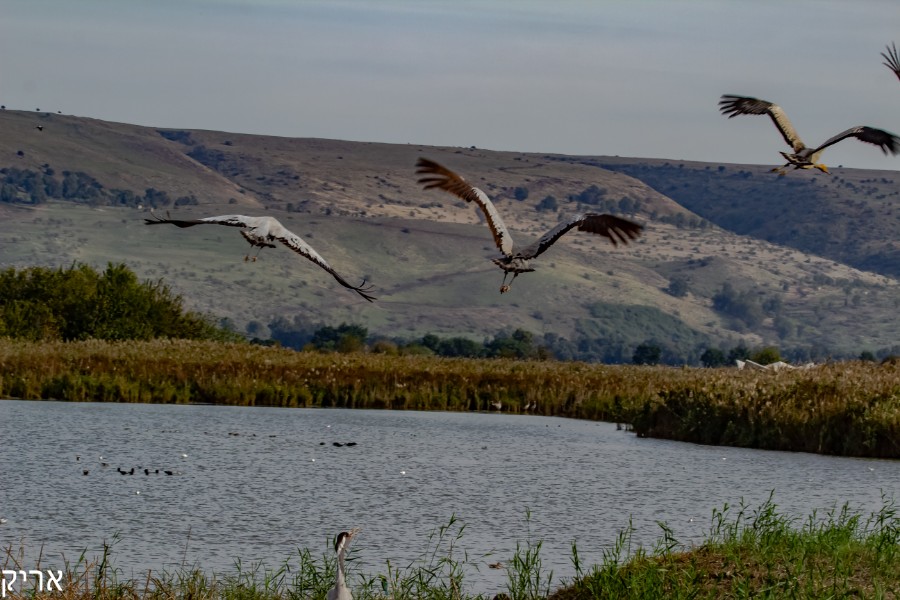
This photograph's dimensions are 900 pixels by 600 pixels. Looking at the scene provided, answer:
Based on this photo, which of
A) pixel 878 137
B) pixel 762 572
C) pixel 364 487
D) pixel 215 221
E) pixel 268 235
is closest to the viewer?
pixel 215 221

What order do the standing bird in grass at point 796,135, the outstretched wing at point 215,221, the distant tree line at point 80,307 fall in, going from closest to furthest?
the outstretched wing at point 215,221
the standing bird in grass at point 796,135
the distant tree line at point 80,307

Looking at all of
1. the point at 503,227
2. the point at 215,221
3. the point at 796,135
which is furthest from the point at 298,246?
the point at 796,135

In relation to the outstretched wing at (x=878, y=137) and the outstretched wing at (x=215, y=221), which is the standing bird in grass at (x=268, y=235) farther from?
the outstretched wing at (x=878, y=137)

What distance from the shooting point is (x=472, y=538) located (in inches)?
833

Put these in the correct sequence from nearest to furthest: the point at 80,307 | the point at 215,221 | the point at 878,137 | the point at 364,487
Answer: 1. the point at 215,221
2. the point at 878,137
3. the point at 364,487
4. the point at 80,307

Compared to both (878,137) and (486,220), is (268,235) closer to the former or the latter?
(486,220)

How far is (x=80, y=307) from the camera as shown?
63.9 metres

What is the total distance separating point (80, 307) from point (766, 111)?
152ft

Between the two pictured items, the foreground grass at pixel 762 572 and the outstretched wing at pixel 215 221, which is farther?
the foreground grass at pixel 762 572

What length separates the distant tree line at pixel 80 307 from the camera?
62250 millimetres

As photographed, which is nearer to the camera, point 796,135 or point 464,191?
point 464,191

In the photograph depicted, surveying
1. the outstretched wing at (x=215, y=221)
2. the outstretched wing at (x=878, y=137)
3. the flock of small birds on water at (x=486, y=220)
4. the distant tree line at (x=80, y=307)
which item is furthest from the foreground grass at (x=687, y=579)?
the distant tree line at (x=80, y=307)

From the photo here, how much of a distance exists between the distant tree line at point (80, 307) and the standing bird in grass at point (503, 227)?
48.2 meters

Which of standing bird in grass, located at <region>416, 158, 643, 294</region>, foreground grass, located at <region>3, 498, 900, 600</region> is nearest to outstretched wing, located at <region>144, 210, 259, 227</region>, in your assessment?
standing bird in grass, located at <region>416, 158, 643, 294</region>
